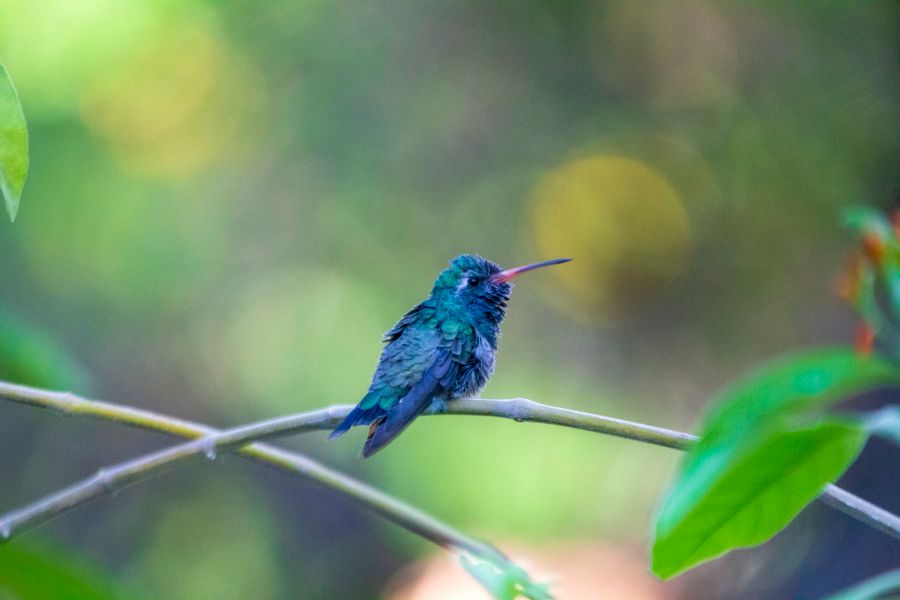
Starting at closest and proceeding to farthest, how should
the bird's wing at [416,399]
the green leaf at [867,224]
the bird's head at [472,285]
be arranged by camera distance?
the green leaf at [867,224]
the bird's wing at [416,399]
the bird's head at [472,285]

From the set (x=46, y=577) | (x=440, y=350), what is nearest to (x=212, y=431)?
(x=46, y=577)

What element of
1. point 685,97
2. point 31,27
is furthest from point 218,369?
point 685,97

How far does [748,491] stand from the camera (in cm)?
89

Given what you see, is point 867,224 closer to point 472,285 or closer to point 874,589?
point 874,589

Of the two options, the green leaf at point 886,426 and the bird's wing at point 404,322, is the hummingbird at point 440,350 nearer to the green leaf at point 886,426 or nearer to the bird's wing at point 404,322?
the bird's wing at point 404,322

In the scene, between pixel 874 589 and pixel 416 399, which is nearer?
pixel 874 589

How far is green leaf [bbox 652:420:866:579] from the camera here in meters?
0.62

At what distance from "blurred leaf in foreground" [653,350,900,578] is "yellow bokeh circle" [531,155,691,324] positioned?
4.69 meters

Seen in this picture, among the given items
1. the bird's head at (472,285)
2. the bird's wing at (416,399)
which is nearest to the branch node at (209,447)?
the bird's wing at (416,399)

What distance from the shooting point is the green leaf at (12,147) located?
0.96 m

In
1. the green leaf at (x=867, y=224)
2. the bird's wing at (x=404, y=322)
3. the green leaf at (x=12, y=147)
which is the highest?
the bird's wing at (x=404, y=322)

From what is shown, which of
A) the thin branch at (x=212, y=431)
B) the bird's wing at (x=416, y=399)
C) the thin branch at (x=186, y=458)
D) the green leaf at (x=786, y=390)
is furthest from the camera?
the bird's wing at (x=416, y=399)

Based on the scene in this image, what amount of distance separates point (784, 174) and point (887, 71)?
713mm

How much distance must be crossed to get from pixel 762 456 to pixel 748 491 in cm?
14
